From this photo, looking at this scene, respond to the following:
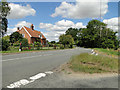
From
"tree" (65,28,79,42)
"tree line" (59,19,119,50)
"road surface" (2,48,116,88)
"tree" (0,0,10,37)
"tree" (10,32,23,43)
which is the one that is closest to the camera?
"road surface" (2,48,116,88)

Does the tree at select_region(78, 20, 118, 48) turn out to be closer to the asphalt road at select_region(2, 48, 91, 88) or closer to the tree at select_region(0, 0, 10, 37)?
the tree at select_region(0, 0, 10, 37)

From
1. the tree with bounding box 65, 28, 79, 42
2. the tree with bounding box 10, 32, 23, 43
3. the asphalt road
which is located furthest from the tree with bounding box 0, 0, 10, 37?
the tree with bounding box 65, 28, 79, 42

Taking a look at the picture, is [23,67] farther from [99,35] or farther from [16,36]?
[99,35]

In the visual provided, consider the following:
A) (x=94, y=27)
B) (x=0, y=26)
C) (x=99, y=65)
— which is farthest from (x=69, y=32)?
(x=99, y=65)

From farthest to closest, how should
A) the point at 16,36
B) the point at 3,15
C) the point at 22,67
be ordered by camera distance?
the point at 16,36 → the point at 3,15 → the point at 22,67

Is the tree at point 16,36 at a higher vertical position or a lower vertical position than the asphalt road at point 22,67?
higher

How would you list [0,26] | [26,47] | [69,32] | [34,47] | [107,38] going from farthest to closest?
[69,32] < [107,38] < [0,26] < [34,47] < [26,47]

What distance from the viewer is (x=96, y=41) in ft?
208

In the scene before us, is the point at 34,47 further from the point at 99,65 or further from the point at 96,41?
the point at 96,41

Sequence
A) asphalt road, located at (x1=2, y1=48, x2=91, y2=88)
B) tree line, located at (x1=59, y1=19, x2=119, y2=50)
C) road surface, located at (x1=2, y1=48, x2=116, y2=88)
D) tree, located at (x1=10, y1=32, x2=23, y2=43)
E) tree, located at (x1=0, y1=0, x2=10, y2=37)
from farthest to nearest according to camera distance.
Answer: tree line, located at (x1=59, y1=19, x2=119, y2=50) < tree, located at (x1=10, y1=32, x2=23, y2=43) < tree, located at (x1=0, y1=0, x2=10, y2=37) < asphalt road, located at (x1=2, y1=48, x2=91, y2=88) < road surface, located at (x1=2, y1=48, x2=116, y2=88)

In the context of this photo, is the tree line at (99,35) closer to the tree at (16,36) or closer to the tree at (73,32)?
the tree at (16,36)

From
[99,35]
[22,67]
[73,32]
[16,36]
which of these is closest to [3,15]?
[16,36]

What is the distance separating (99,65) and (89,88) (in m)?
2.82

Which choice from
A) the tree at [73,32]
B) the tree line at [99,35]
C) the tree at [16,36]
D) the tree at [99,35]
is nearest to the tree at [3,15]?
the tree at [16,36]
